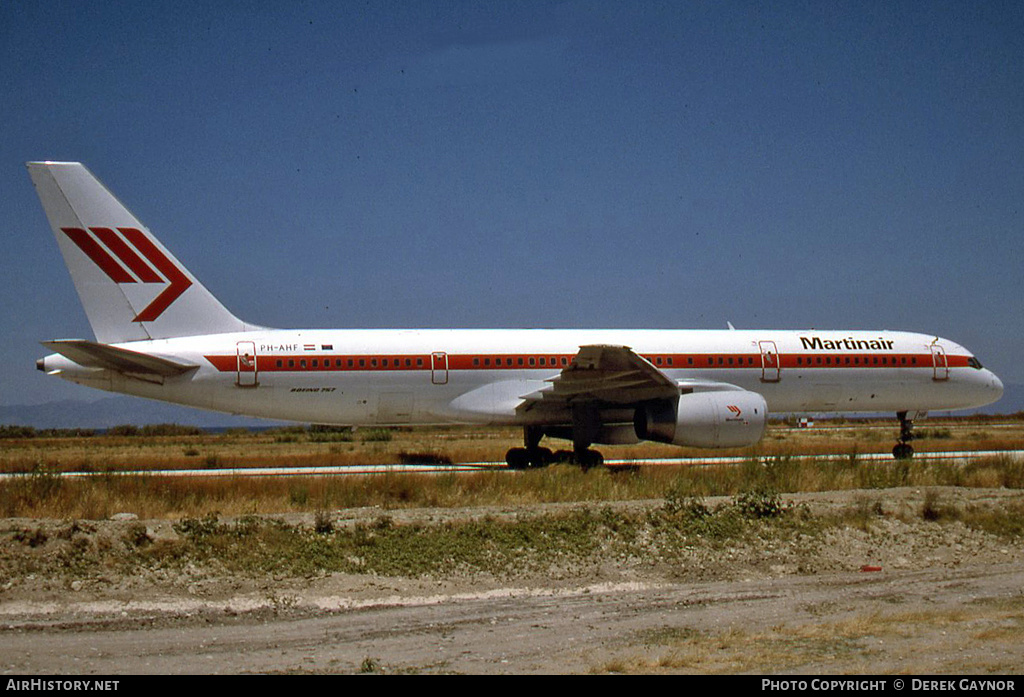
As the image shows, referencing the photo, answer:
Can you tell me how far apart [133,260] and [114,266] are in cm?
42

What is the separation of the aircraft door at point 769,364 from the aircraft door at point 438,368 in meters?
8.44

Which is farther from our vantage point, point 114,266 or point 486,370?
point 486,370

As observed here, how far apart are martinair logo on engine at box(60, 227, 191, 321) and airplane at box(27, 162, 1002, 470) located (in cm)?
2

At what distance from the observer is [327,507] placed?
47.2 feet

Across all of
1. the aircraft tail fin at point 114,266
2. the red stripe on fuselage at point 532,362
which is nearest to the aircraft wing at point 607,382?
the red stripe on fuselage at point 532,362

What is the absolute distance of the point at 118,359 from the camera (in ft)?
65.9

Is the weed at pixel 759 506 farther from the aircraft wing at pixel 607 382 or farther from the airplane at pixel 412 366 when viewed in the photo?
the airplane at pixel 412 366

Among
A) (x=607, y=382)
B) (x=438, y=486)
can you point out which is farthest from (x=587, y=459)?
(x=438, y=486)

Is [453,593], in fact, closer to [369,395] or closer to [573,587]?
[573,587]

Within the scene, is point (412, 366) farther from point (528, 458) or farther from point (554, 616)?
point (554, 616)

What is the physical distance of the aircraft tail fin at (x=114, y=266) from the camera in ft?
68.3
